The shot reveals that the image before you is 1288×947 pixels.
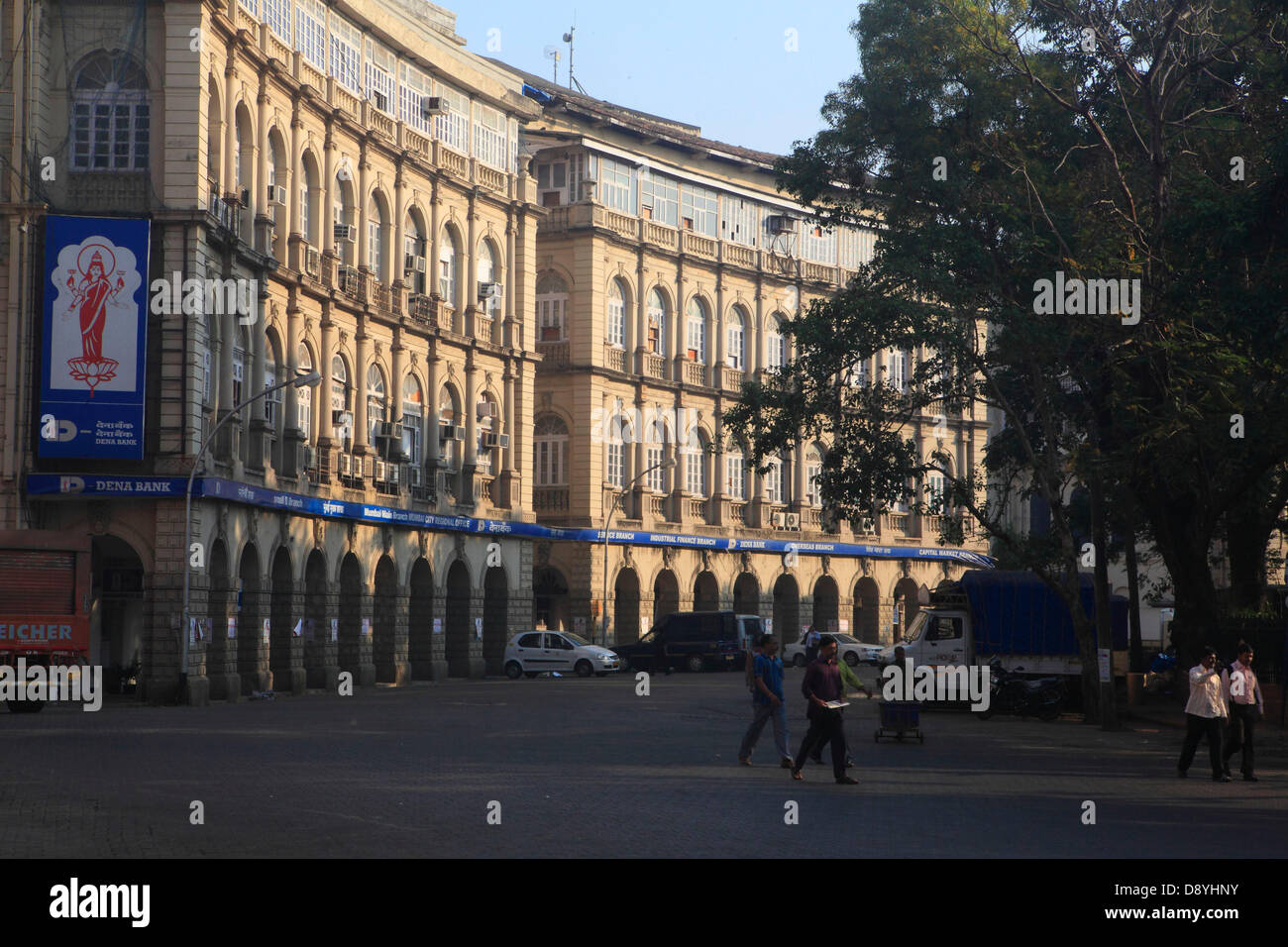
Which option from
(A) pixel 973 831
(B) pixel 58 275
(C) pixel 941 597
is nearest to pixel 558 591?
(C) pixel 941 597

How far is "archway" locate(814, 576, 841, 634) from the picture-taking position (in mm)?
75625

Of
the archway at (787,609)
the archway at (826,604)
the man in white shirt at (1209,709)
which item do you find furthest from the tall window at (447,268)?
the man in white shirt at (1209,709)

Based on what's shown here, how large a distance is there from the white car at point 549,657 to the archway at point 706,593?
14.5 meters

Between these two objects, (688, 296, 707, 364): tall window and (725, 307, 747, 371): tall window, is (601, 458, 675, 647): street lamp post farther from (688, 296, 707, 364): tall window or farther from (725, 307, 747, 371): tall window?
(725, 307, 747, 371): tall window

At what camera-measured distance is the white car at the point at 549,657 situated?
55.3 metres

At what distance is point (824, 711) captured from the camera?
62.6 ft

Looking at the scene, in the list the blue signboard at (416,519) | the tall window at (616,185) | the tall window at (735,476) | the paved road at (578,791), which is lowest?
the paved road at (578,791)

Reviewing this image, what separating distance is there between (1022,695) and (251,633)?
1866cm

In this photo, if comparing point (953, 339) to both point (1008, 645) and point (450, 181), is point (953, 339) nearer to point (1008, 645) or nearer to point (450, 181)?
point (1008, 645)

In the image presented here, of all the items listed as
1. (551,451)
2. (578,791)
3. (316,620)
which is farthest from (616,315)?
(578,791)

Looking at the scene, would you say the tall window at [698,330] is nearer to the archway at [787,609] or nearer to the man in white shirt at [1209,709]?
the archway at [787,609]

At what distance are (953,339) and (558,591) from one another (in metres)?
36.0

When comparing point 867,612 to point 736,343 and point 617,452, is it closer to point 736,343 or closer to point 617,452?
point 736,343

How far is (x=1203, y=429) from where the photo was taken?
2580cm
